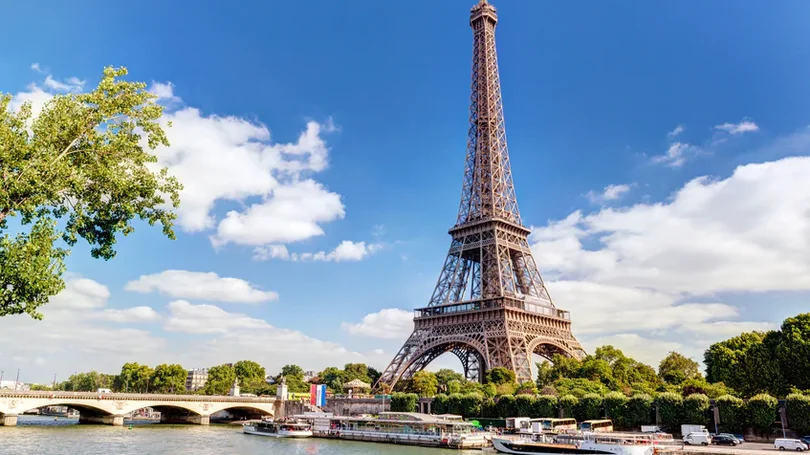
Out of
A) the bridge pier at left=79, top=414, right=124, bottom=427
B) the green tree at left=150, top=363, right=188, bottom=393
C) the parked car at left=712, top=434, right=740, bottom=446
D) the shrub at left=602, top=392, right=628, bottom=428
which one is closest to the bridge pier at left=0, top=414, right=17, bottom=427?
the bridge pier at left=79, top=414, right=124, bottom=427

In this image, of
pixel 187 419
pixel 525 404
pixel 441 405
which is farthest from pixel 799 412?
pixel 187 419

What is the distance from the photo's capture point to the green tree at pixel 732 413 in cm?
4672

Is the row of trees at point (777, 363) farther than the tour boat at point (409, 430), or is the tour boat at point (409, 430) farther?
the row of trees at point (777, 363)

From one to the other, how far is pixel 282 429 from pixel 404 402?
15272 millimetres

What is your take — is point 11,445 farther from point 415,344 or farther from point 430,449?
point 415,344

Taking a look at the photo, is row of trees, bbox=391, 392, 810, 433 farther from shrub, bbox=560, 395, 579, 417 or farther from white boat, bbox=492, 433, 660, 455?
white boat, bbox=492, 433, 660, 455

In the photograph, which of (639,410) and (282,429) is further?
(282,429)

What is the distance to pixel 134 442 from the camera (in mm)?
49594

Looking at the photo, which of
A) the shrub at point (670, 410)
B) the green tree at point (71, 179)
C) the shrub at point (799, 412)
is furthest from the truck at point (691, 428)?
the green tree at point (71, 179)

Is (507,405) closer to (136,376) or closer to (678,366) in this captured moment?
(678,366)

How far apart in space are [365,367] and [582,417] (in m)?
84.4

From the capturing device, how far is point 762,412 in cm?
4519

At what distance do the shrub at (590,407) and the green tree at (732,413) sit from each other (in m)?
10.5

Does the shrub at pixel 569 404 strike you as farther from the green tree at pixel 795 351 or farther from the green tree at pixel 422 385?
the green tree at pixel 422 385
